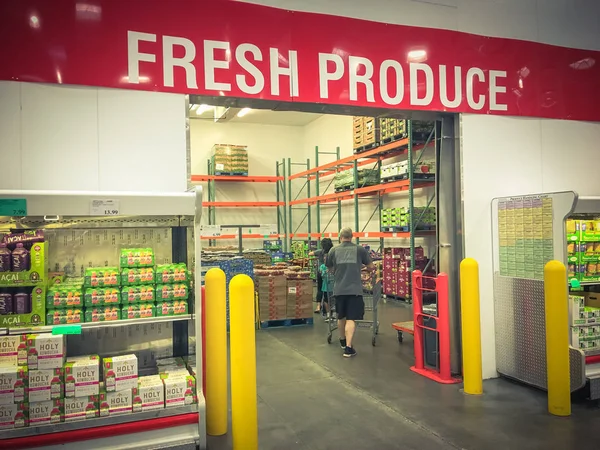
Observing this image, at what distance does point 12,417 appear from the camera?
10.7ft

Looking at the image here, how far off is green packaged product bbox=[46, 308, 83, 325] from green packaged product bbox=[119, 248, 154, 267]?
0.50 meters

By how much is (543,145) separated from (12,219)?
567cm

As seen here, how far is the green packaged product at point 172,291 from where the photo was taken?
372 centimetres

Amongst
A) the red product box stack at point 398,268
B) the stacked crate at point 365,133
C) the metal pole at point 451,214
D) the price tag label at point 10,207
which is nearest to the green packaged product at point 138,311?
the price tag label at point 10,207

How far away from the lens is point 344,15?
501cm

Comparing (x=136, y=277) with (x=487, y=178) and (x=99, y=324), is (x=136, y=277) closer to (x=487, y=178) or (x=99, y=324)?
(x=99, y=324)

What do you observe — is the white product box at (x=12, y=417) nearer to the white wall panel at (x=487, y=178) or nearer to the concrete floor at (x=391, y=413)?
the concrete floor at (x=391, y=413)

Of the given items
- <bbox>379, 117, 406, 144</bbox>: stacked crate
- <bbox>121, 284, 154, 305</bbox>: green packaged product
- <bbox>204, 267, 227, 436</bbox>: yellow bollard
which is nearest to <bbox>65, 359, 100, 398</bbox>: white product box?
<bbox>121, 284, 154, 305</bbox>: green packaged product

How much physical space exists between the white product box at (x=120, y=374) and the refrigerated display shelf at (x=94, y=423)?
0.66ft

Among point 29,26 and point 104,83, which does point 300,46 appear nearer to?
point 104,83

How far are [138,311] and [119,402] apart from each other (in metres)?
0.65

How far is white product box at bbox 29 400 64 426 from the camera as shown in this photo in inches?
131

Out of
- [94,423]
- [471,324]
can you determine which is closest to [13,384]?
[94,423]

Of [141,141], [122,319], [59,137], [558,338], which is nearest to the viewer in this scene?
[122,319]
